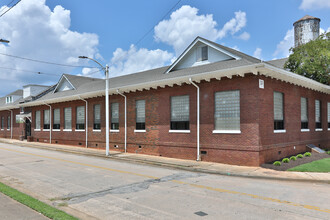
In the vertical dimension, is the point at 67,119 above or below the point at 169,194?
above

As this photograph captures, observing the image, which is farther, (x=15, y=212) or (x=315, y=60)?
(x=315, y=60)

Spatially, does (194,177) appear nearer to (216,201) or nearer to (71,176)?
(216,201)

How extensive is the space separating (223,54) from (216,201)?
10630 mm

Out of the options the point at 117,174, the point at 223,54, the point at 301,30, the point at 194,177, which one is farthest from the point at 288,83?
the point at 301,30

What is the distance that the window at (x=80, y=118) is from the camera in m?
24.1

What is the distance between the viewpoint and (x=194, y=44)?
16828 mm

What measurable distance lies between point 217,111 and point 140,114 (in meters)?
6.31

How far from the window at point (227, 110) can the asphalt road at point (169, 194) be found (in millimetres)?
3398

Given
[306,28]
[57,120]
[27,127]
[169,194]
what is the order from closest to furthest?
[169,194]
[57,120]
[27,127]
[306,28]

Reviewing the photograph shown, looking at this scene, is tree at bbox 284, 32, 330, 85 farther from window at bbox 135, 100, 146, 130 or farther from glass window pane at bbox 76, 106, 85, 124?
glass window pane at bbox 76, 106, 85, 124

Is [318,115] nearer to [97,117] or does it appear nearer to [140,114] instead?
[140,114]

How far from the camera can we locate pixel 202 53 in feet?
A: 55.6

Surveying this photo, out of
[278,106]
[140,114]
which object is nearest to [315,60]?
[278,106]

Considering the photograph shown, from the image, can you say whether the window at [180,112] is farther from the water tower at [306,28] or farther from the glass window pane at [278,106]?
the water tower at [306,28]
